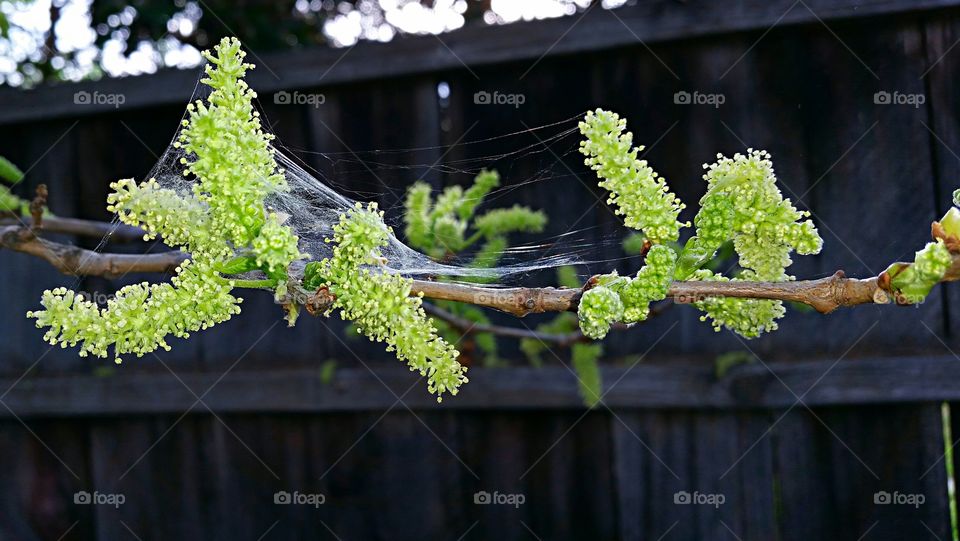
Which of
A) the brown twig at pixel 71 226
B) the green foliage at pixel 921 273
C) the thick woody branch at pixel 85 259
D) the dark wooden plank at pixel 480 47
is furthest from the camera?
the dark wooden plank at pixel 480 47

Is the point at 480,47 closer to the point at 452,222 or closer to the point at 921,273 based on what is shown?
the point at 452,222

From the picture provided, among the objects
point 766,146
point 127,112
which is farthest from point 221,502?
point 766,146

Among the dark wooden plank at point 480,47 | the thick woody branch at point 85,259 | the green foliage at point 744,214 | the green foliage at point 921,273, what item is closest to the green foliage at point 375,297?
the green foliage at point 744,214

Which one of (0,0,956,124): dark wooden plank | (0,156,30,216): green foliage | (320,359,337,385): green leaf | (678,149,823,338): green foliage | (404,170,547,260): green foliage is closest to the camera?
(678,149,823,338): green foliage

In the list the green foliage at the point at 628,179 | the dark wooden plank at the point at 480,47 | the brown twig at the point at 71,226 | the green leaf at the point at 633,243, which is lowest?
the green foliage at the point at 628,179

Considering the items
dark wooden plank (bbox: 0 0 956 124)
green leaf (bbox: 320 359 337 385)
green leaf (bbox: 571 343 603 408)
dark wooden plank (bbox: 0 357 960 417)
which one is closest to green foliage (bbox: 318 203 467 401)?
green leaf (bbox: 571 343 603 408)

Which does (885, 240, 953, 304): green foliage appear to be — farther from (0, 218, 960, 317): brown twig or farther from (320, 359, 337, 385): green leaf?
(320, 359, 337, 385): green leaf

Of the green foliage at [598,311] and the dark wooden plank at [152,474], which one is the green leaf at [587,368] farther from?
the green foliage at [598,311]
